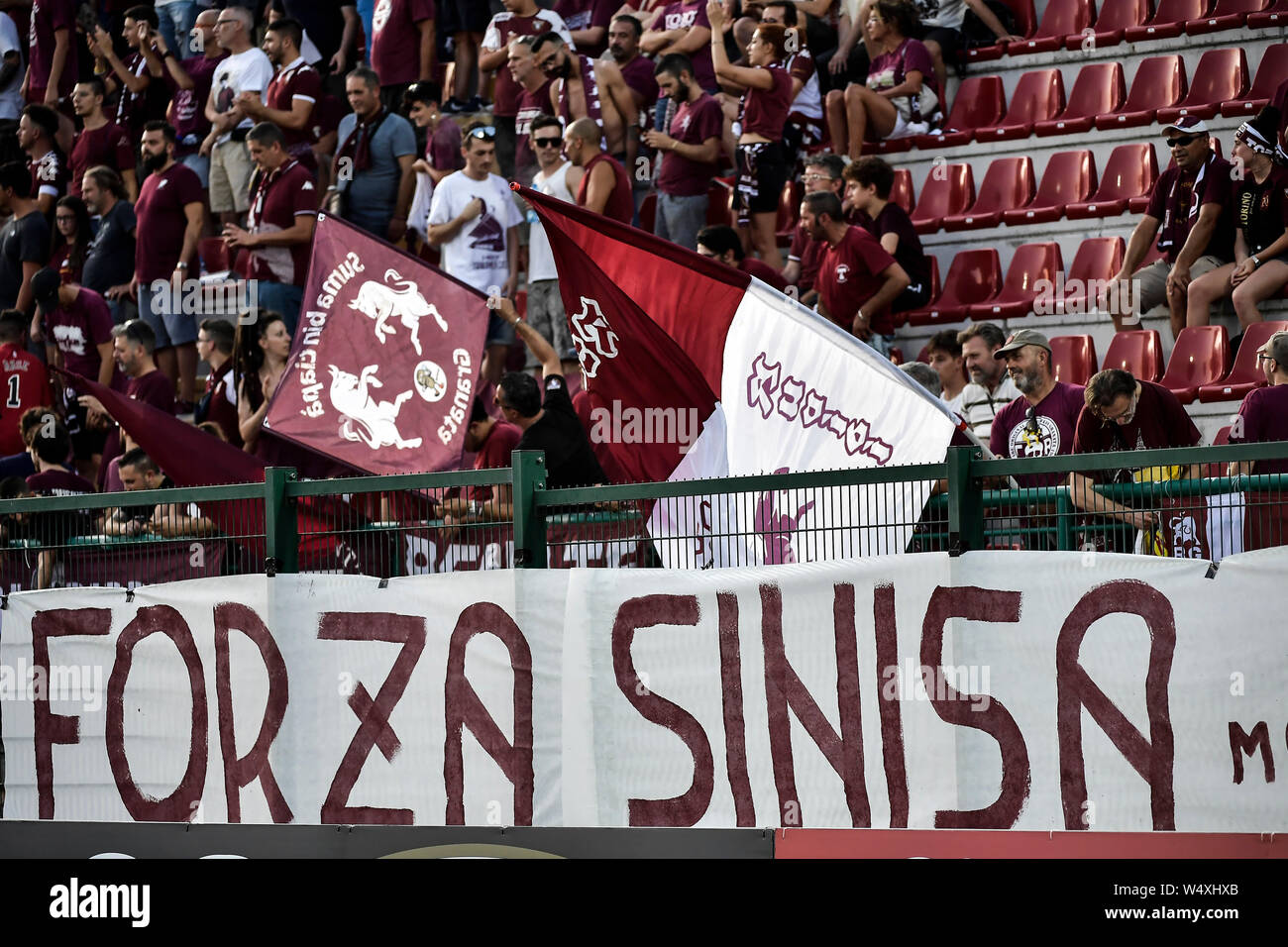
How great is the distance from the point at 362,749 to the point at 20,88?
13.7 m

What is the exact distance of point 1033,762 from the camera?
5832 mm

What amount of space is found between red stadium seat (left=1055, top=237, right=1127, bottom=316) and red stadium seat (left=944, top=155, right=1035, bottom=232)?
0.83 meters

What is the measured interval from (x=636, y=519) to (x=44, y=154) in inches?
429

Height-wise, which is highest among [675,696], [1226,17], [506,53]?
[506,53]

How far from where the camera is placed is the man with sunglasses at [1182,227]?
1020 centimetres

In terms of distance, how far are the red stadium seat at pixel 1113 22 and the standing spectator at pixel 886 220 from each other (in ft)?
7.84

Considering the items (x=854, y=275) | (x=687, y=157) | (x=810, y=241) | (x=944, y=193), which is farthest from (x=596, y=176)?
(x=944, y=193)

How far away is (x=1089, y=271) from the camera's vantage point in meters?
11.5

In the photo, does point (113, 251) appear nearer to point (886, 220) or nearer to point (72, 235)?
point (72, 235)

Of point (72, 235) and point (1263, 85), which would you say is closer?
point (1263, 85)

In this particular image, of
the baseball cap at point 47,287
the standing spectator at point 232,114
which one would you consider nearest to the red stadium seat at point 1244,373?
the standing spectator at point 232,114

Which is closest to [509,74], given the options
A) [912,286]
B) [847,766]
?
[912,286]
